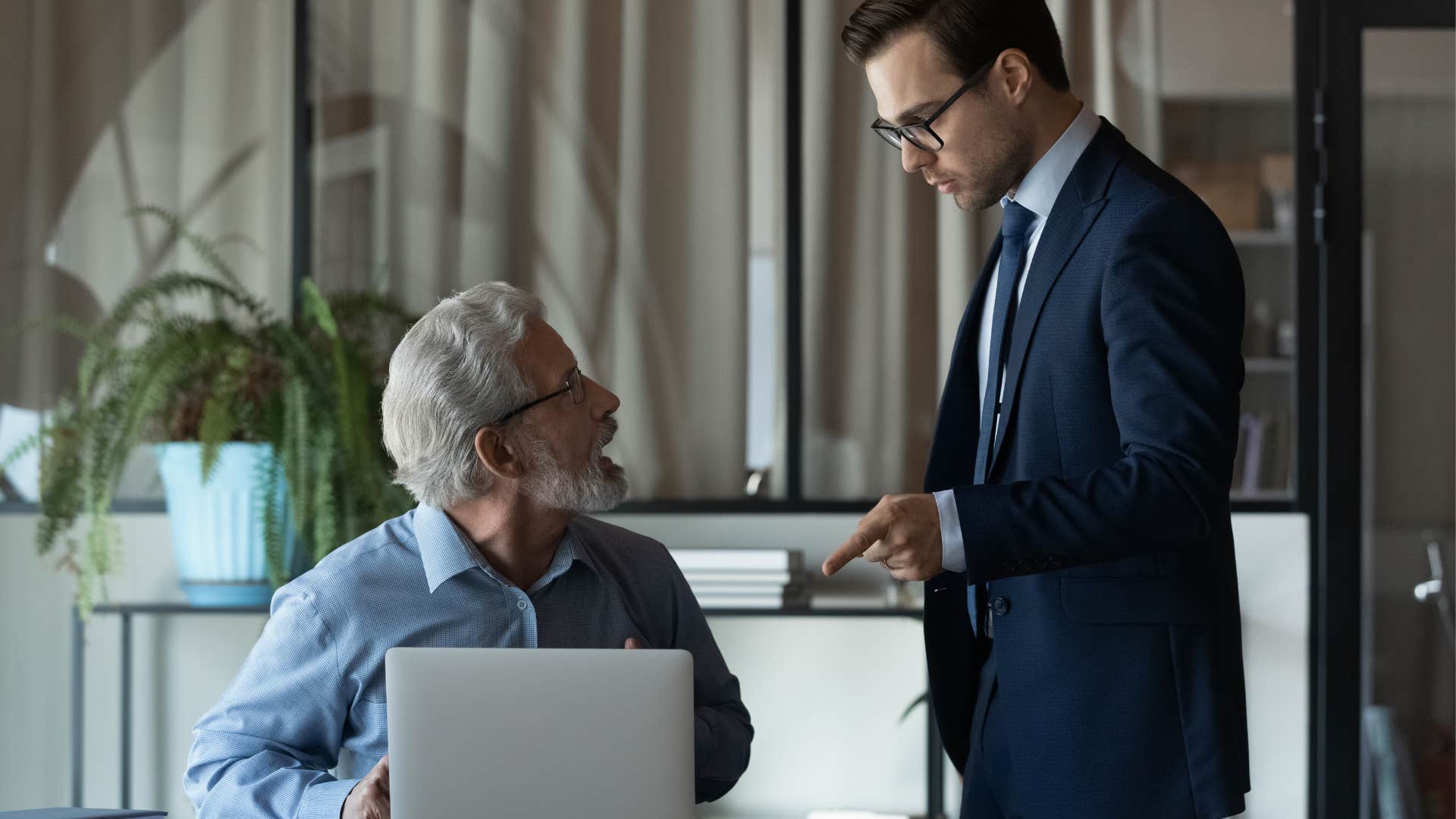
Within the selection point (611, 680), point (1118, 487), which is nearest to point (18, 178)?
point (611, 680)

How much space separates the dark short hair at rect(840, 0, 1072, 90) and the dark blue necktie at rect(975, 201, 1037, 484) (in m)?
0.17

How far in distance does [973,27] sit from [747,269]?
1.67 meters

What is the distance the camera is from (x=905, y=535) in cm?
136

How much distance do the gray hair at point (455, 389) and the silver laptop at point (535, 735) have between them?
0.47 m

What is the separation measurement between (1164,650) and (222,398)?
6.59 feet

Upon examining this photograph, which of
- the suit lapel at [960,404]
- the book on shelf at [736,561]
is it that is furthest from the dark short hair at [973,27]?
the book on shelf at [736,561]

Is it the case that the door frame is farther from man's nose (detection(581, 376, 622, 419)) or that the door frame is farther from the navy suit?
man's nose (detection(581, 376, 622, 419))

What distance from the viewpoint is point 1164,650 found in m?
1.49

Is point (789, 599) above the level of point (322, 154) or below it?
below

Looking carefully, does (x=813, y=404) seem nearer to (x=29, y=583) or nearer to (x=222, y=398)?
(x=222, y=398)

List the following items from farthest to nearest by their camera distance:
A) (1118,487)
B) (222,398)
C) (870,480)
→ 1. (870,480)
2. (222,398)
3. (1118,487)

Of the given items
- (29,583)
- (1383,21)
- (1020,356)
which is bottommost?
(29,583)

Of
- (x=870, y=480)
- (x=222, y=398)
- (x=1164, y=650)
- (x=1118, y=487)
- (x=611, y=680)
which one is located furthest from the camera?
(x=870, y=480)

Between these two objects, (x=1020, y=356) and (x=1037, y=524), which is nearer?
(x=1037, y=524)
